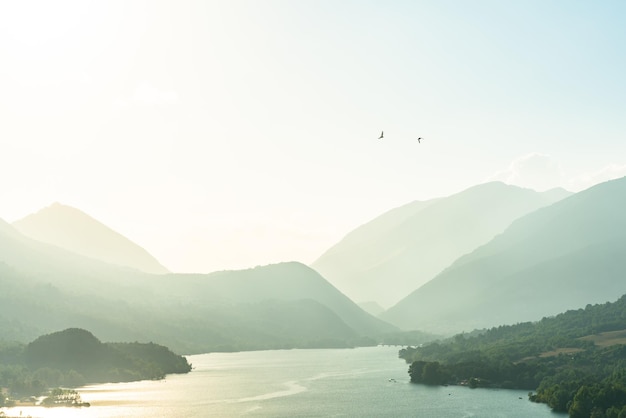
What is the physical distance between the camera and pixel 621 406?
648ft

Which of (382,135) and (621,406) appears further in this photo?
A: (621,406)

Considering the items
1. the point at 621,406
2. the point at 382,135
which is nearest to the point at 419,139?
the point at 382,135

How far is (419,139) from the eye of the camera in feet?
480

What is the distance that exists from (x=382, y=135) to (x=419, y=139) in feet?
32.6

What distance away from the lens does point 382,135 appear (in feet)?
459

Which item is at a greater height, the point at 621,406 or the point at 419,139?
the point at 419,139

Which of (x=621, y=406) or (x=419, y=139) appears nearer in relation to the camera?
(x=419, y=139)

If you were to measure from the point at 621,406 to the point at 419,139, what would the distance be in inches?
3926

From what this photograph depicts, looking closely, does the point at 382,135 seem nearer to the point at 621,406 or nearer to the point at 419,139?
the point at 419,139

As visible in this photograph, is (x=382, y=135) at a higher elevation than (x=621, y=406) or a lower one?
higher
